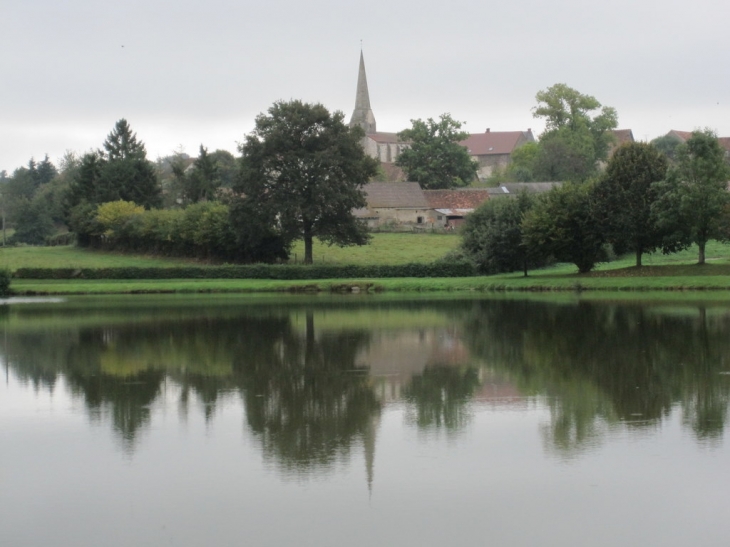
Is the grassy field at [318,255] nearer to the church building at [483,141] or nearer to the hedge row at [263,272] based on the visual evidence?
the hedge row at [263,272]

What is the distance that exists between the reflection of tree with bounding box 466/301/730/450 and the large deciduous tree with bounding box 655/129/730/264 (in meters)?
18.2

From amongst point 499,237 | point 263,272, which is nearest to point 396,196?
point 263,272

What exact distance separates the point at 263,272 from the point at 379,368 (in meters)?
43.3

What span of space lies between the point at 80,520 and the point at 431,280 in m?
48.9

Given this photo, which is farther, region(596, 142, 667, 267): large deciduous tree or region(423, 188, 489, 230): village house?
region(423, 188, 489, 230): village house

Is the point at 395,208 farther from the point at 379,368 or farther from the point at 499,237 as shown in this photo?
the point at 379,368

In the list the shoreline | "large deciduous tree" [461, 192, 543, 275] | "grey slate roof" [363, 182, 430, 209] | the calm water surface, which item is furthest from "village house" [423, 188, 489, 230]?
the calm water surface

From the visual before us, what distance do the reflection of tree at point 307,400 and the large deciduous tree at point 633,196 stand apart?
33002 mm

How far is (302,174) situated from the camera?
70500mm

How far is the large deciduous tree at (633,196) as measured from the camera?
188 ft

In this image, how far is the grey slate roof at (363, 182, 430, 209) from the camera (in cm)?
10406

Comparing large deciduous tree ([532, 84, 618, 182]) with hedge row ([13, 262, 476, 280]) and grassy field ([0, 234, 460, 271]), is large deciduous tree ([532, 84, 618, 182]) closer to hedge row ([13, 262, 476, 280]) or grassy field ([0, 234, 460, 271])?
grassy field ([0, 234, 460, 271])

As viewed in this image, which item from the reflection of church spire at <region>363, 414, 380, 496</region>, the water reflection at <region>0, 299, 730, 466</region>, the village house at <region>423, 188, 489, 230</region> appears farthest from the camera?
the village house at <region>423, 188, 489, 230</region>

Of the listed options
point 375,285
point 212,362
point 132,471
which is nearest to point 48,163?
point 375,285
